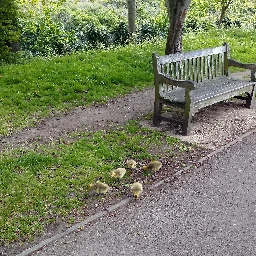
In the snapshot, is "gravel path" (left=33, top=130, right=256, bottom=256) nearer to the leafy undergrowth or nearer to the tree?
the leafy undergrowth

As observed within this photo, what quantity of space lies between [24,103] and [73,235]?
14.5 ft

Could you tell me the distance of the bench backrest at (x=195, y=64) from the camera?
6.89 m

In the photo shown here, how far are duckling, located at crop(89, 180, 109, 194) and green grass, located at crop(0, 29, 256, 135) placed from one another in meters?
2.53

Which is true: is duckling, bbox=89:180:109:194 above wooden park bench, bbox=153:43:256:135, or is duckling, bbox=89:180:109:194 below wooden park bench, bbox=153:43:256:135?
below

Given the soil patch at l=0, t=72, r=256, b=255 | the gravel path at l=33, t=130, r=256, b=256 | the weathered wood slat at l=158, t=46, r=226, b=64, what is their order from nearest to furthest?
the gravel path at l=33, t=130, r=256, b=256 < the soil patch at l=0, t=72, r=256, b=255 < the weathered wood slat at l=158, t=46, r=226, b=64

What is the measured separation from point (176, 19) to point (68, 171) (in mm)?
4877

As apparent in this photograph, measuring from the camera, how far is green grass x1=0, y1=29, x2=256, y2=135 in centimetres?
757

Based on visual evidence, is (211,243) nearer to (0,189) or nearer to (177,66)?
(0,189)

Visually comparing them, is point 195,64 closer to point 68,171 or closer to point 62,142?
point 62,142

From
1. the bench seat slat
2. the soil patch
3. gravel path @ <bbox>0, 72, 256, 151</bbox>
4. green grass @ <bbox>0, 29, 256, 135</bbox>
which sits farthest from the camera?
green grass @ <bbox>0, 29, 256, 135</bbox>

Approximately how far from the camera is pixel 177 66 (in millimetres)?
7238

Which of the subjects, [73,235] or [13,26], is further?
[13,26]

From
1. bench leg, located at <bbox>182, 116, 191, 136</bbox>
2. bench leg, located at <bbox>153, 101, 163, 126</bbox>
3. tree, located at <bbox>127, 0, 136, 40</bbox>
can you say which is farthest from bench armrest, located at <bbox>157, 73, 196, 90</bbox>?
tree, located at <bbox>127, 0, 136, 40</bbox>

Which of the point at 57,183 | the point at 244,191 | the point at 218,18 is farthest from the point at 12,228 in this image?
the point at 218,18
